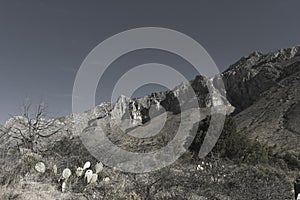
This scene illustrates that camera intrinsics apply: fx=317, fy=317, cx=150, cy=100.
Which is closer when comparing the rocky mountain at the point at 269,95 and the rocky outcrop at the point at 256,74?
the rocky mountain at the point at 269,95

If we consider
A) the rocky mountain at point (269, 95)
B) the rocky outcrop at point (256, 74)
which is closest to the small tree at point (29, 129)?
the rocky mountain at point (269, 95)

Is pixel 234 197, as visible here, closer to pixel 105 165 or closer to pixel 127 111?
pixel 105 165

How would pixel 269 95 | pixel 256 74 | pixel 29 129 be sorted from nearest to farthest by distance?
pixel 29 129, pixel 269 95, pixel 256 74

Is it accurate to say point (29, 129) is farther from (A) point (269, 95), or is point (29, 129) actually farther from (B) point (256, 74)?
(B) point (256, 74)

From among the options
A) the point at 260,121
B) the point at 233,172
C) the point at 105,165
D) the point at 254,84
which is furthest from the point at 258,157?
the point at 254,84

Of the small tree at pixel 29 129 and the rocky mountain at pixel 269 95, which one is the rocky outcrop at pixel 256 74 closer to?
the rocky mountain at pixel 269 95

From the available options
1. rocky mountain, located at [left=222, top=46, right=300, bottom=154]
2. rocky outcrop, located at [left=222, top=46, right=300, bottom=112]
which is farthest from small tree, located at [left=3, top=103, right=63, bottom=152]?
rocky outcrop, located at [left=222, top=46, right=300, bottom=112]

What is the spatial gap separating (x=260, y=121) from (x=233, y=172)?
55.0 m

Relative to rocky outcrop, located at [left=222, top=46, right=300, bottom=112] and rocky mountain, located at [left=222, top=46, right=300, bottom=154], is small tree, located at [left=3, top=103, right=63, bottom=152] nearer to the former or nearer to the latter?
rocky mountain, located at [left=222, top=46, right=300, bottom=154]

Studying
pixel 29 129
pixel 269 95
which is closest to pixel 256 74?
pixel 269 95

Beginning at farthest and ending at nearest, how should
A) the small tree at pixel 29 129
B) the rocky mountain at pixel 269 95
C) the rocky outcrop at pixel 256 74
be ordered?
the rocky outcrop at pixel 256 74 < the rocky mountain at pixel 269 95 < the small tree at pixel 29 129

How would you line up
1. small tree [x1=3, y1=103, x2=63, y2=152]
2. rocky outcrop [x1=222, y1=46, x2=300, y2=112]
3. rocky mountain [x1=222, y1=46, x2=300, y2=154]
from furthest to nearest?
rocky outcrop [x1=222, y1=46, x2=300, y2=112] → rocky mountain [x1=222, y1=46, x2=300, y2=154] → small tree [x1=3, y1=103, x2=63, y2=152]

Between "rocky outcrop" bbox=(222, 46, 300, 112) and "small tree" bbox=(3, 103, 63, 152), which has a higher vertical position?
"rocky outcrop" bbox=(222, 46, 300, 112)

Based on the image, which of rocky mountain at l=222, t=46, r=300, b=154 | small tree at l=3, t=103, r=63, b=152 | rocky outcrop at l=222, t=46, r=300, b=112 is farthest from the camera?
rocky outcrop at l=222, t=46, r=300, b=112
